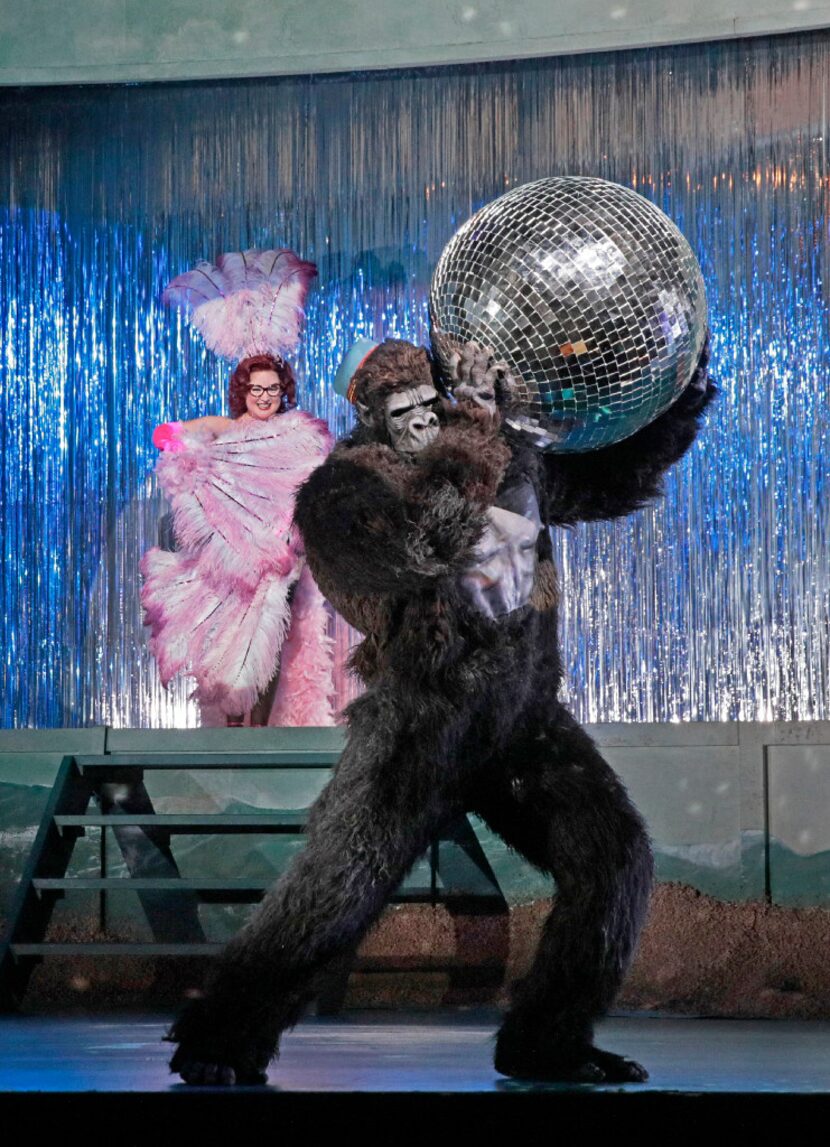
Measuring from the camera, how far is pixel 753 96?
668 cm

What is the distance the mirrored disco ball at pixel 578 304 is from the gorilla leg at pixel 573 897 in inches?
24.4

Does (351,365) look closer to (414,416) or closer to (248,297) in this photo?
(414,416)

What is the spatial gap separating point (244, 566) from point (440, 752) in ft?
10.8

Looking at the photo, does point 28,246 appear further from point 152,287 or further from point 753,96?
point 753,96

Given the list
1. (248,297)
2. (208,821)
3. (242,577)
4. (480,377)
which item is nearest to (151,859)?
(208,821)

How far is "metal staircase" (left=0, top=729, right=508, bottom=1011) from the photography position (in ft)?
16.0

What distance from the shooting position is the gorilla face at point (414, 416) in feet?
10.0

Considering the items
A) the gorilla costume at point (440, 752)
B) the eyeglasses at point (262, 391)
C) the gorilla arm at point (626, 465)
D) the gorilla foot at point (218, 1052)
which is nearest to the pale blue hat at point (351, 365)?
the gorilla costume at point (440, 752)

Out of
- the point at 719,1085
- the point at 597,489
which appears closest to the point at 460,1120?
the point at 719,1085

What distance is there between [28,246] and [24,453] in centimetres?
92

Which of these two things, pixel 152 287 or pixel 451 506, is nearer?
pixel 451 506

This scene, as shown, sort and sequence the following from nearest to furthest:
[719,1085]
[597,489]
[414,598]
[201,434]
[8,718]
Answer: [719,1085]
[414,598]
[597,489]
[201,434]
[8,718]

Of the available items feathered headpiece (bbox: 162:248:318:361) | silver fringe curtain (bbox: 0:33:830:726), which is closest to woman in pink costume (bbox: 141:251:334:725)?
feathered headpiece (bbox: 162:248:318:361)

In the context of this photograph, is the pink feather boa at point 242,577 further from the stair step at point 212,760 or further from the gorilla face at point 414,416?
the gorilla face at point 414,416
